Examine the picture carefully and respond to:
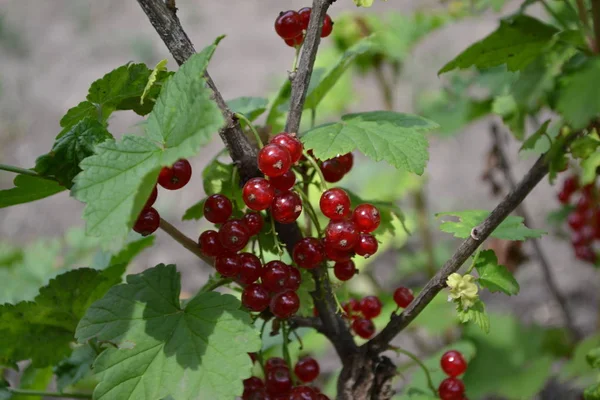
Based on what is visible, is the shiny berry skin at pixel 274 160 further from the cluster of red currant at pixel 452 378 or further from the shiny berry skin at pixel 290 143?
the cluster of red currant at pixel 452 378

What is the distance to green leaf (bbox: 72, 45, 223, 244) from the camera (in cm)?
85

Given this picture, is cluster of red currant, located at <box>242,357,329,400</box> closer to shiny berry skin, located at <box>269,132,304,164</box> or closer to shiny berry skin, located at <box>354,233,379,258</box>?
shiny berry skin, located at <box>354,233,379,258</box>

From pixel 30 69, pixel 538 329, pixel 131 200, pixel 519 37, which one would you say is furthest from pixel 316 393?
pixel 30 69

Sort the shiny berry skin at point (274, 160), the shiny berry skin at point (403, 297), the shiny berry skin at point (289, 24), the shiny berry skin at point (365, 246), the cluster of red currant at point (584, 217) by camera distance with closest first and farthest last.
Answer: the shiny berry skin at point (274, 160) < the shiny berry skin at point (365, 246) < the shiny berry skin at point (289, 24) < the shiny berry skin at point (403, 297) < the cluster of red currant at point (584, 217)

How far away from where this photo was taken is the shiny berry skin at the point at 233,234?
3.45ft

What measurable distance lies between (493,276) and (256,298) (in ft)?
1.39

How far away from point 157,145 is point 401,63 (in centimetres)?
247

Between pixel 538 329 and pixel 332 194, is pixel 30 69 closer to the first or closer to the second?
pixel 538 329

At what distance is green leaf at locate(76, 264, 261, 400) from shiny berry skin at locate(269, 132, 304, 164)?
274 millimetres

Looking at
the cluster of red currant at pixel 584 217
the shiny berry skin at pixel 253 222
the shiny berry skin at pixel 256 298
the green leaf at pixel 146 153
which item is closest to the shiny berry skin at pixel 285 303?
the shiny berry skin at pixel 256 298

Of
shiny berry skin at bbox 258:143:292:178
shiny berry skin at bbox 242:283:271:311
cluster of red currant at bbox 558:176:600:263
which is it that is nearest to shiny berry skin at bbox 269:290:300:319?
shiny berry skin at bbox 242:283:271:311

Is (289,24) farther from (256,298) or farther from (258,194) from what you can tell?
(256,298)

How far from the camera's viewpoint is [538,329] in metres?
2.83

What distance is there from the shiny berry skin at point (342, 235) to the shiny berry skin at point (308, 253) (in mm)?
43
